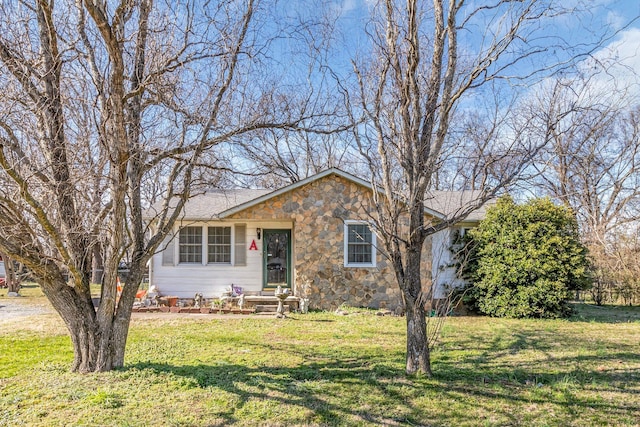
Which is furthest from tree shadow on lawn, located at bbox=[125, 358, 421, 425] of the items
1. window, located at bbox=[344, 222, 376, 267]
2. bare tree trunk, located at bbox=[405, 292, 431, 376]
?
window, located at bbox=[344, 222, 376, 267]

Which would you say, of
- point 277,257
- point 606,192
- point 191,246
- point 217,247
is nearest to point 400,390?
point 277,257

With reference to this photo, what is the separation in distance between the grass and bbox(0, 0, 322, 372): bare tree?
942mm

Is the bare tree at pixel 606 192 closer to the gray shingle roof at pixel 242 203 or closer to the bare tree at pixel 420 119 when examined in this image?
the gray shingle roof at pixel 242 203

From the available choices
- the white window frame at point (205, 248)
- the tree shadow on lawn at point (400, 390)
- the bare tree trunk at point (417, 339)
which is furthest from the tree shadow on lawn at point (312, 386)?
the white window frame at point (205, 248)

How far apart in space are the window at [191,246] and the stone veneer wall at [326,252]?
5.89ft

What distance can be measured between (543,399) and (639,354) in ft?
12.2

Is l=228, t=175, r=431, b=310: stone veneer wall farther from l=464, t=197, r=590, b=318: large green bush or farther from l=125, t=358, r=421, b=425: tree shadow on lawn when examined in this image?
l=125, t=358, r=421, b=425: tree shadow on lawn

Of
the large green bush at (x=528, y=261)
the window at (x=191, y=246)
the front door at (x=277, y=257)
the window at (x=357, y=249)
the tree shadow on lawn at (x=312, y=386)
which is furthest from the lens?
the front door at (x=277, y=257)

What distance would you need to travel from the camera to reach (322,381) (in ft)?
18.5

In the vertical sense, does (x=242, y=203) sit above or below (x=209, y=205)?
below

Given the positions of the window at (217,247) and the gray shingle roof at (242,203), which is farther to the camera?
the window at (217,247)

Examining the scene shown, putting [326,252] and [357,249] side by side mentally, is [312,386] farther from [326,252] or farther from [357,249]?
[357,249]

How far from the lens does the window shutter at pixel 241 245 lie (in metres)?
14.0

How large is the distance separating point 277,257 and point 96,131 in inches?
351
